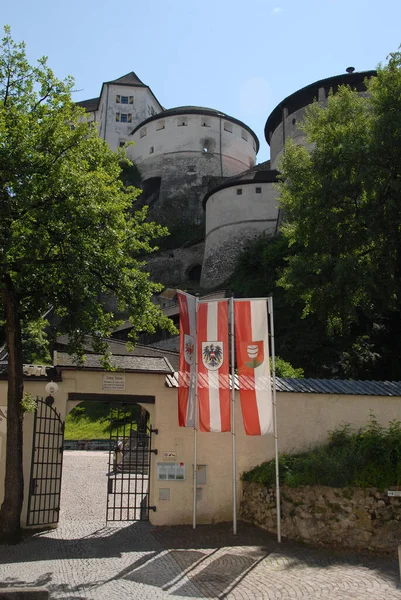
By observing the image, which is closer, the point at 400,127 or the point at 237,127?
the point at 400,127

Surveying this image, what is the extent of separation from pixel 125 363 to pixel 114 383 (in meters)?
0.71

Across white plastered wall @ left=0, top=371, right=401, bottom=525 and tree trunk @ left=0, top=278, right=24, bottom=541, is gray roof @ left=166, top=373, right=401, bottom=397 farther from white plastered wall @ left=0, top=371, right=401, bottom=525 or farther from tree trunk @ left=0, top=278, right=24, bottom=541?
tree trunk @ left=0, top=278, right=24, bottom=541

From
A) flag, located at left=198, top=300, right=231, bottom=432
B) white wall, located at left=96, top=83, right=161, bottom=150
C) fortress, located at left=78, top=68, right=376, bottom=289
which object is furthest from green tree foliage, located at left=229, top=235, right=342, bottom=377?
white wall, located at left=96, top=83, right=161, bottom=150

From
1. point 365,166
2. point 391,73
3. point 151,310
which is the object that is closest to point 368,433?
point 151,310

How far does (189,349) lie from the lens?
40.0 feet

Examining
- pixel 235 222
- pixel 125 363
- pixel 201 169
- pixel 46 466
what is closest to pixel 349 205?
pixel 125 363

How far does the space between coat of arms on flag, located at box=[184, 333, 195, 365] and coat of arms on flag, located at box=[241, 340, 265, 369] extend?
111cm

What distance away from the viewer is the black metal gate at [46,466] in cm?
1209

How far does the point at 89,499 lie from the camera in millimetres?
15883

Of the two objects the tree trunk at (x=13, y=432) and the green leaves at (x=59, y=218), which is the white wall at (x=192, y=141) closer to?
the green leaves at (x=59, y=218)

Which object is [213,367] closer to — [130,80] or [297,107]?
[297,107]

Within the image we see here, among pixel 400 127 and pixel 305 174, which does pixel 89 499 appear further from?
pixel 400 127

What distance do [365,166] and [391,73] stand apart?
3.74m

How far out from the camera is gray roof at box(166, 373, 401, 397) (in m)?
13.3
